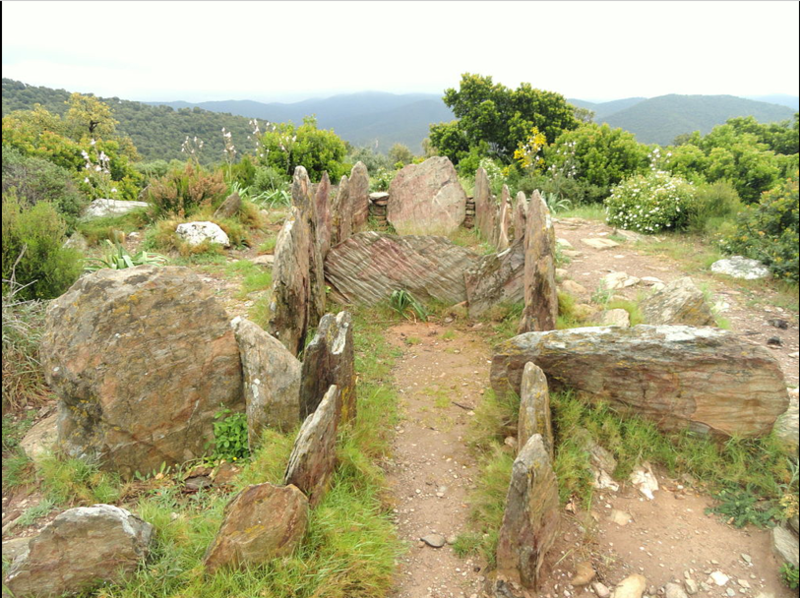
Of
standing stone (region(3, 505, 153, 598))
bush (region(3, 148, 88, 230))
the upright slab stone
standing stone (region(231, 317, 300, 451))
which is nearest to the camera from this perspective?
standing stone (region(3, 505, 153, 598))

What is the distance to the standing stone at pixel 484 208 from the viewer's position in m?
7.10

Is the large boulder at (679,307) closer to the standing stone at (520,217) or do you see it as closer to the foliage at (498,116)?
the standing stone at (520,217)

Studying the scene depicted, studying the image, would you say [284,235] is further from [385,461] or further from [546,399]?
[546,399]

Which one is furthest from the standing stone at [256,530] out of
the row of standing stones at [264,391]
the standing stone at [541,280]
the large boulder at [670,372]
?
the standing stone at [541,280]

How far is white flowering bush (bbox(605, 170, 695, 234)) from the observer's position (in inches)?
325

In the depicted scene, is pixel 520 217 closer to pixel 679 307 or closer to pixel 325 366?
pixel 679 307

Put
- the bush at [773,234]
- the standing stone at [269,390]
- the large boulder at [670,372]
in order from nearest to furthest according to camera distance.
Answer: the large boulder at [670,372], the standing stone at [269,390], the bush at [773,234]

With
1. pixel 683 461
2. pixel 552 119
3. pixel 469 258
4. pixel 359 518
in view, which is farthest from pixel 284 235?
pixel 552 119

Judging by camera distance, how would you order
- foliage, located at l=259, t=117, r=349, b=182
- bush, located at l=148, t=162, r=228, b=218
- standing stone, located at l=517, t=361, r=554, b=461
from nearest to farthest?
standing stone, located at l=517, t=361, r=554, b=461 < bush, located at l=148, t=162, r=228, b=218 < foliage, located at l=259, t=117, r=349, b=182

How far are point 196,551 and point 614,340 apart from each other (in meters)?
2.90

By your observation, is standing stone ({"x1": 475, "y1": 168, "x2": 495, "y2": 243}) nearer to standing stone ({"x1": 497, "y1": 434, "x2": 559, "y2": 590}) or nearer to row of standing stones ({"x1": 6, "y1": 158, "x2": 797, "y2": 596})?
row of standing stones ({"x1": 6, "y1": 158, "x2": 797, "y2": 596})

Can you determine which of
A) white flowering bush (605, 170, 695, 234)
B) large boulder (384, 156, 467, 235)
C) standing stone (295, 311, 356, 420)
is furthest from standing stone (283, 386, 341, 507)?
white flowering bush (605, 170, 695, 234)

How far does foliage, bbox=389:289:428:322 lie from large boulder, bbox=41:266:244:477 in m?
2.51

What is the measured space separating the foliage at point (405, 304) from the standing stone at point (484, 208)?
1.92 metres
